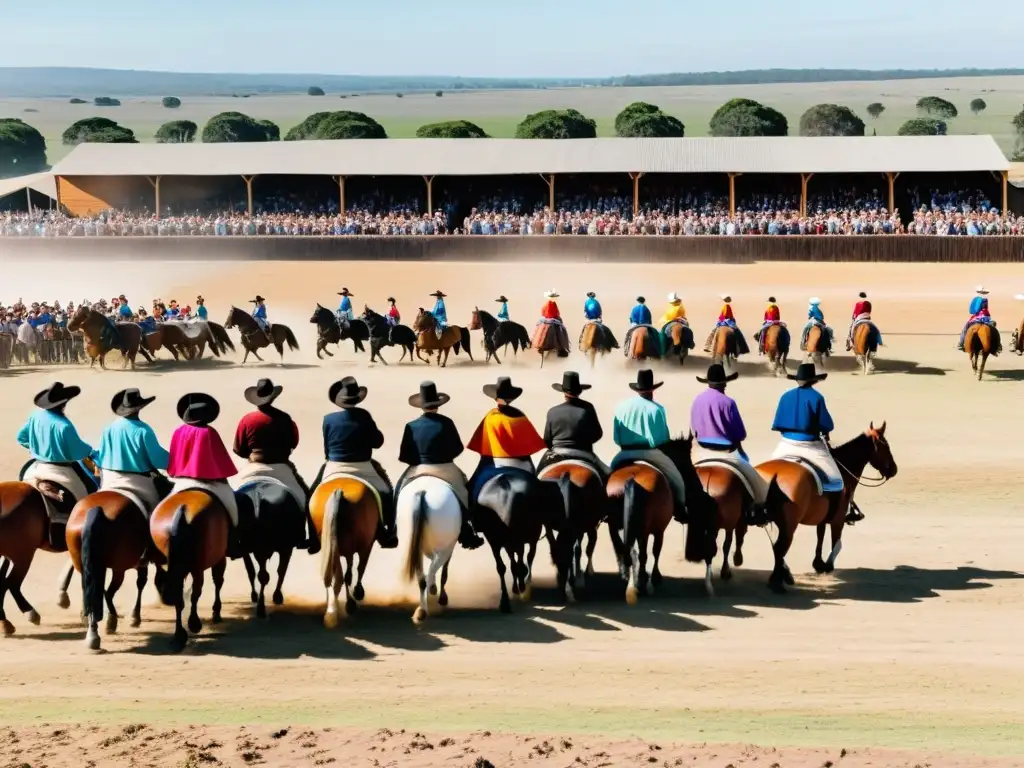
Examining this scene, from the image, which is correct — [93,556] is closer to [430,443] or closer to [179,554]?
[179,554]

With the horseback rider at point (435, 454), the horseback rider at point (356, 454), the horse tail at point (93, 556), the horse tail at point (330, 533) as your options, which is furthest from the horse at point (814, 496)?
the horse tail at point (93, 556)

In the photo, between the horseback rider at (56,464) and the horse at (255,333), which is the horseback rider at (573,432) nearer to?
the horseback rider at (56,464)

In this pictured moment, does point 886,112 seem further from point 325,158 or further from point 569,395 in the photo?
point 569,395

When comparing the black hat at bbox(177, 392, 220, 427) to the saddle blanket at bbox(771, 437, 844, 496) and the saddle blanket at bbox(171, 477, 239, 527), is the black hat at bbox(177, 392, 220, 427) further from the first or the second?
the saddle blanket at bbox(771, 437, 844, 496)

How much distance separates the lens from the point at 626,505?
12414 millimetres

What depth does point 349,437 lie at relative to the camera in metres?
12.4

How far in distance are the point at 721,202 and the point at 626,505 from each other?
3831 cm

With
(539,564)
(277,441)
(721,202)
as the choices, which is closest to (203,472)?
(277,441)

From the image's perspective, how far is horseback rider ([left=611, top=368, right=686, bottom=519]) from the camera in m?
12.8

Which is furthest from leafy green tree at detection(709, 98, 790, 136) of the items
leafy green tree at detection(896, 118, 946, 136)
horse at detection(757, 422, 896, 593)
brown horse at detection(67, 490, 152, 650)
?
brown horse at detection(67, 490, 152, 650)

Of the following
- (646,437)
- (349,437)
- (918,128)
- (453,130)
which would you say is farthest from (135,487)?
(918,128)

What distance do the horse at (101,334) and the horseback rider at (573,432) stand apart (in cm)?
1513

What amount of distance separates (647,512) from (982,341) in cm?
1463

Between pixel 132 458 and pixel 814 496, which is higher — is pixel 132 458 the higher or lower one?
the higher one
